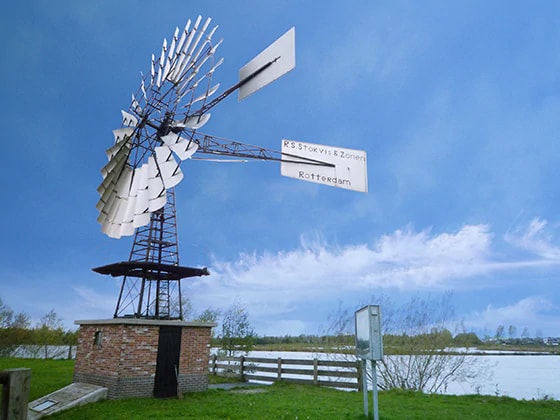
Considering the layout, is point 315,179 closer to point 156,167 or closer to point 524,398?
point 156,167

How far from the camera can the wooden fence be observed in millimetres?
13055

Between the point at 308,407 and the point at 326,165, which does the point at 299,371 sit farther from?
the point at 326,165

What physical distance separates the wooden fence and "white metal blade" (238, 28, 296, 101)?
377 inches

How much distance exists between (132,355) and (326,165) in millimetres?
7378

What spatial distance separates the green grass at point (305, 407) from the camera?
8586 millimetres

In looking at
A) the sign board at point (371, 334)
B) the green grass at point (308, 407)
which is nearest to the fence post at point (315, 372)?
the green grass at point (308, 407)

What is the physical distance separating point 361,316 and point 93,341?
8628 millimetres

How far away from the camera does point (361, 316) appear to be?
668 centimetres

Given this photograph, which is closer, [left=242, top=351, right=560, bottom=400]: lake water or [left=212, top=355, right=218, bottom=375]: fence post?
[left=242, top=351, right=560, bottom=400]: lake water

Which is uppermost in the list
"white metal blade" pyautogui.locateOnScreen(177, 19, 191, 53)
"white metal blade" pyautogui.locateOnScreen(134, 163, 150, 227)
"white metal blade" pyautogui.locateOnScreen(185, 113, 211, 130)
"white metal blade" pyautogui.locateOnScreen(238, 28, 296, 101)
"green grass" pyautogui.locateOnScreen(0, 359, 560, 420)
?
"white metal blade" pyautogui.locateOnScreen(177, 19, 191, 53)

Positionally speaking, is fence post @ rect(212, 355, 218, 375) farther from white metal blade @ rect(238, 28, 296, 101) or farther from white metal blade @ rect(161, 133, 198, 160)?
white metal blade @ rect(238, 28, 296, 101)

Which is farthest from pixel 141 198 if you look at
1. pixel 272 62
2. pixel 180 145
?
pixel 272 62

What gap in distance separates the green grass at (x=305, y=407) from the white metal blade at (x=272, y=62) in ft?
22.5

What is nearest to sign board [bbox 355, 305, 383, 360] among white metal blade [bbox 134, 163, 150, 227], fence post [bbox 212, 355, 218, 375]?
white metal blade [bbox 134, 163, 150, 227]
